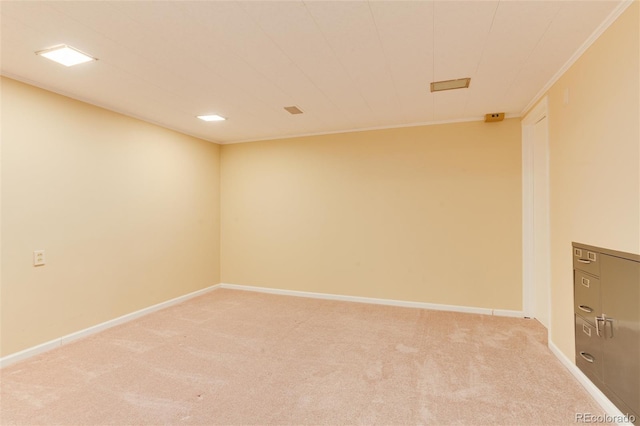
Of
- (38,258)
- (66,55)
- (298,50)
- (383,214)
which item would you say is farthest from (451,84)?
(38,258)

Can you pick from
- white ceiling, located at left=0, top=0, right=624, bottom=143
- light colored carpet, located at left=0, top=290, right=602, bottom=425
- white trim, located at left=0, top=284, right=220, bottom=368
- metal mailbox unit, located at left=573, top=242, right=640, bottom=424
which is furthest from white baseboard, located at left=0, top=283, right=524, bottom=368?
white ceiling, located at left=0, top=0, right=624, bottom=143

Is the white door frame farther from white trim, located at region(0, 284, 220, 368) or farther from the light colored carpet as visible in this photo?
white trim, located at region(0, 284, 220, 368)

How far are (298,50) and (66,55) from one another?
5.65ft

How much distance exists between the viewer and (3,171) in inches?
104

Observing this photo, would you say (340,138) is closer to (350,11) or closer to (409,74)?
(409,74)

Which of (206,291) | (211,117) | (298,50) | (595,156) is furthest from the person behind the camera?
(206,291)

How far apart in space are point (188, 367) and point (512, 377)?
2.62 meters

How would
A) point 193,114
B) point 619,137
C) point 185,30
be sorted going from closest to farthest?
point 619,137 < point 185,30 < point 193,114

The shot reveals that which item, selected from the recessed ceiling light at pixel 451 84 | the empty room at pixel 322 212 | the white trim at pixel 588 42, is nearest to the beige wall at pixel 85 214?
the empty room at pixel 322 212

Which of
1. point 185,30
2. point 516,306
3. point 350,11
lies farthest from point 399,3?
point 516,306

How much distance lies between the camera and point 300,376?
250cm

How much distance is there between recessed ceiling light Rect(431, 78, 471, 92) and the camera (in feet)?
9.30

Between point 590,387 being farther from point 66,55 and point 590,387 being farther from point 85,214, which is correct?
point 85,214

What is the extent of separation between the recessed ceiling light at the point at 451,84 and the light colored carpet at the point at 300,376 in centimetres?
248
